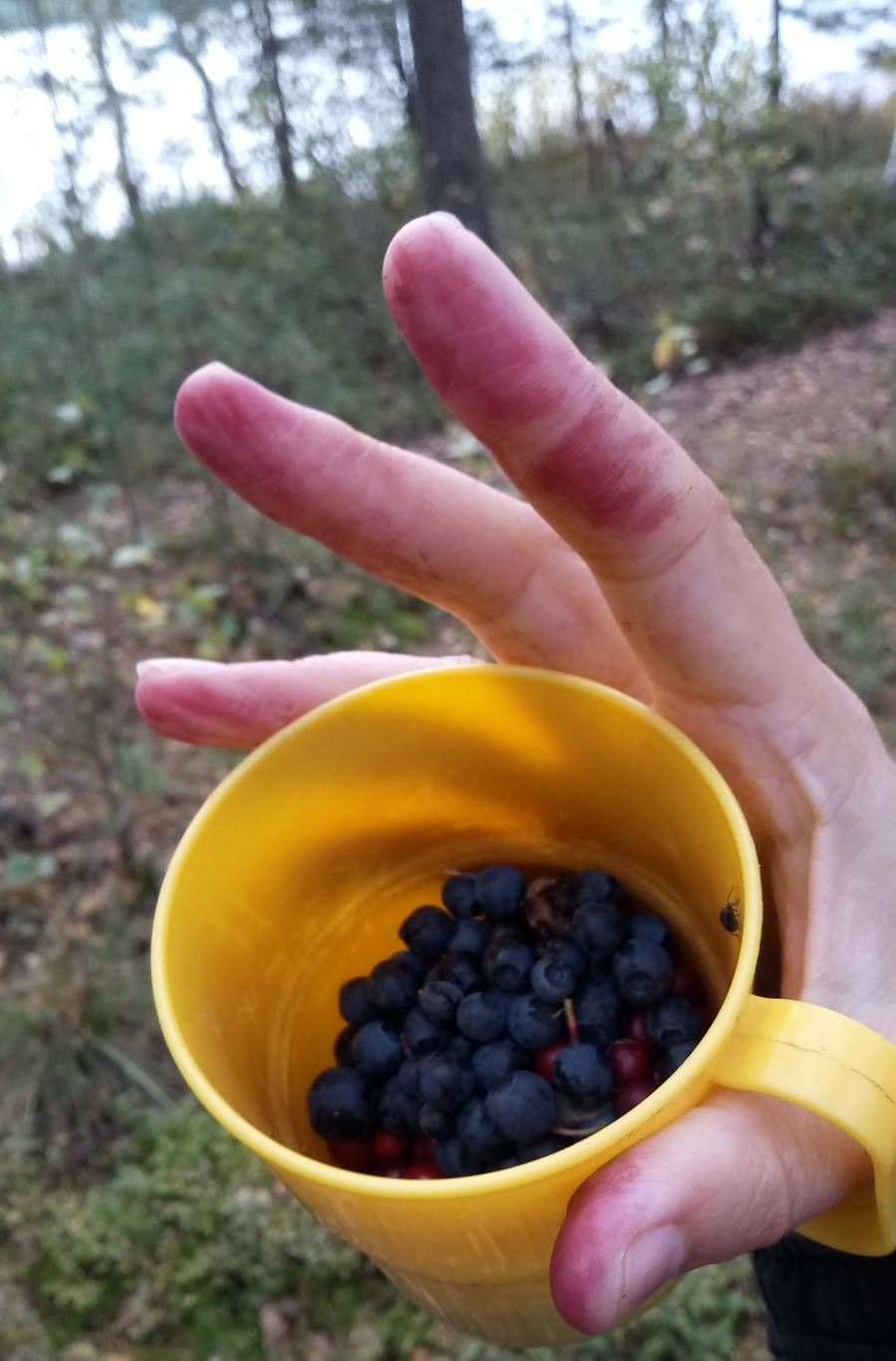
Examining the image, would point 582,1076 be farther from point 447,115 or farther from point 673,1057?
point 447,115

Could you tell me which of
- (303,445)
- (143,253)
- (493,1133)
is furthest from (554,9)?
(493,1133)

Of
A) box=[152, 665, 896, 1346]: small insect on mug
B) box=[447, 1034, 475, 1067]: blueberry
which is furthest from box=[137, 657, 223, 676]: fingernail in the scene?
box=[447, 1034, 475, 1067]: blueberry

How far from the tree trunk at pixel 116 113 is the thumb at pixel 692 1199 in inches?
135

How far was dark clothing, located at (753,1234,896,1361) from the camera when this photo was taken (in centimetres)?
81

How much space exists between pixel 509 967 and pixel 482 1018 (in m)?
0.06

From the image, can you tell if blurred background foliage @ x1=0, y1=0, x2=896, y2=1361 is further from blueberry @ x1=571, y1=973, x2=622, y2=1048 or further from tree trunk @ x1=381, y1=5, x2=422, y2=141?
blueberry @ x1=571, y1=973, x2=622, y2=1048

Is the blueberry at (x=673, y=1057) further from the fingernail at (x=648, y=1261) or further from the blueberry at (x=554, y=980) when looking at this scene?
the fingernail at (x=648, y=1261)

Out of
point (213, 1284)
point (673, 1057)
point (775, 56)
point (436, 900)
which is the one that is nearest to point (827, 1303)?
point (673, 1057)

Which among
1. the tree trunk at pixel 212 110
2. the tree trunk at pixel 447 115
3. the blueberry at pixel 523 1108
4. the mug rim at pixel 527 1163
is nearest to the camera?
the mug rim at pixel 527 1163

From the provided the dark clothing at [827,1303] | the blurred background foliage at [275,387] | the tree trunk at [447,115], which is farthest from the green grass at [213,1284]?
the tree trunk at [447,115]

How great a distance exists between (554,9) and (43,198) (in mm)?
2444

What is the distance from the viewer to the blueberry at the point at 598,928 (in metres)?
0.87

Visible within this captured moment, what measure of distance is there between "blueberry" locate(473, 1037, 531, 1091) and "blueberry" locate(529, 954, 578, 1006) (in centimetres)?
5

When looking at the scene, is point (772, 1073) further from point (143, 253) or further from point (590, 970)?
point (143, 253)
